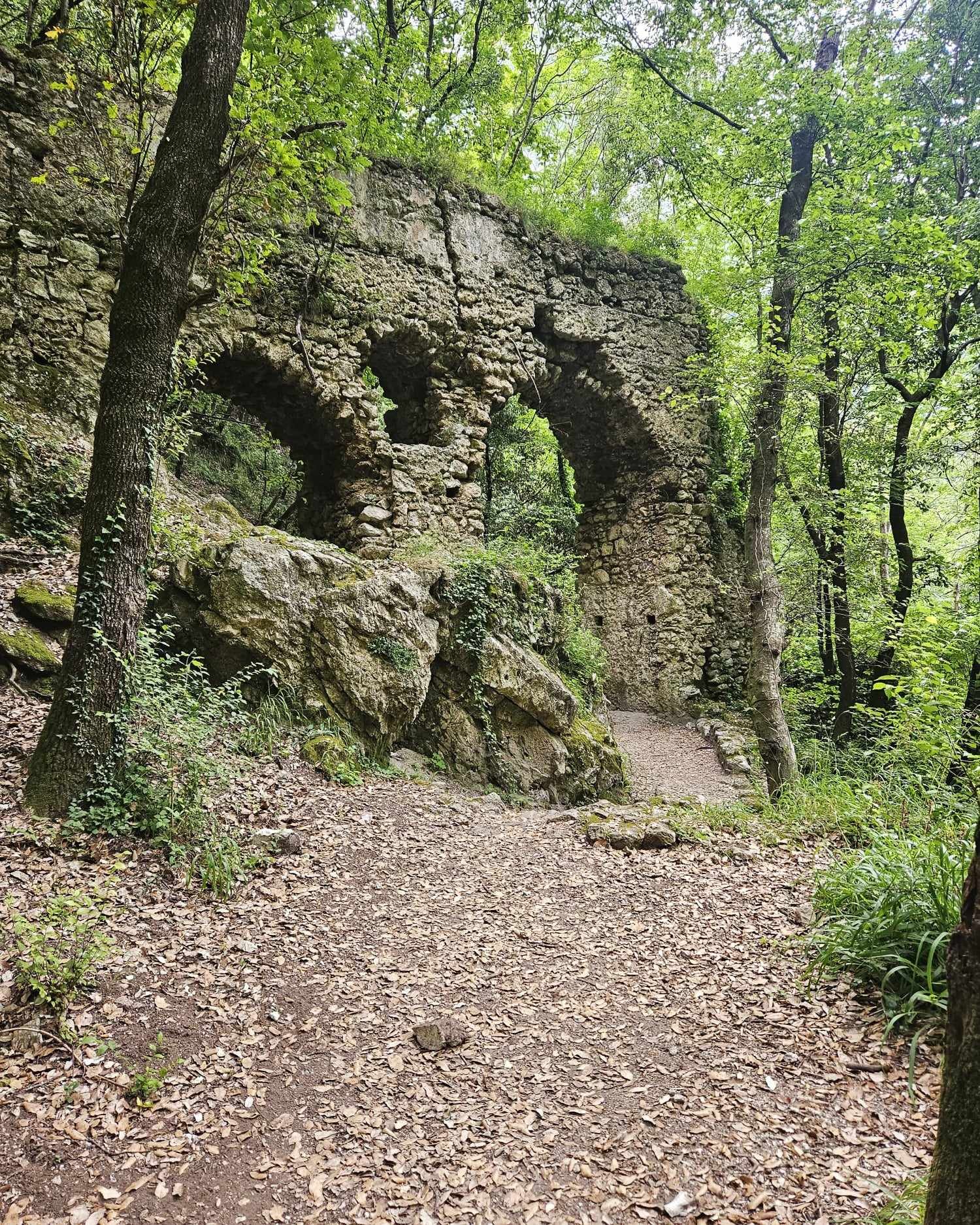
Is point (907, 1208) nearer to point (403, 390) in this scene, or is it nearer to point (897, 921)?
point (897, 921)

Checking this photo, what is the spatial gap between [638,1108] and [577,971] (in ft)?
3.03

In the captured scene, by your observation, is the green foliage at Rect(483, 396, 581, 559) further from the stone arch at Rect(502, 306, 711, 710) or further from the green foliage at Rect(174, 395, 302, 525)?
the green foliage at Rect(174, 395, 302, 525)

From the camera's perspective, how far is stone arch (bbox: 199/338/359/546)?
24.2ft

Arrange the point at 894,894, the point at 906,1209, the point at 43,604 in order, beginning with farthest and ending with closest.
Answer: the point at 43,604
the point at 894,894
the point at 906,1209

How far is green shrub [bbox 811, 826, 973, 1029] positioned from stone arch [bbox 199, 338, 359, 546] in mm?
6606

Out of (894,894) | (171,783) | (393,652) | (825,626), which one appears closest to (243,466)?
(393,652)

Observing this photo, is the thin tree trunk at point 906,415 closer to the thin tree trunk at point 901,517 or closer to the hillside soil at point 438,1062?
the thin tree trunk at point 901,517

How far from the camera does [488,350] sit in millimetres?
9188

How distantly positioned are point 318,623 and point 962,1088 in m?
5.16

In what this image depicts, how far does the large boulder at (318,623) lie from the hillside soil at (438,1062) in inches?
57.3

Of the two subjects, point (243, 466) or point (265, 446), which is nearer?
point (265, 446)

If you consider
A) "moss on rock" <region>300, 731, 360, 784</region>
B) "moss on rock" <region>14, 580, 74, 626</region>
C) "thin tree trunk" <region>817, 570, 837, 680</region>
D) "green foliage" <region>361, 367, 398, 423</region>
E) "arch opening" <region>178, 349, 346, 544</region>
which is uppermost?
"green foliage" <region>361, 367, 398, 423</region>

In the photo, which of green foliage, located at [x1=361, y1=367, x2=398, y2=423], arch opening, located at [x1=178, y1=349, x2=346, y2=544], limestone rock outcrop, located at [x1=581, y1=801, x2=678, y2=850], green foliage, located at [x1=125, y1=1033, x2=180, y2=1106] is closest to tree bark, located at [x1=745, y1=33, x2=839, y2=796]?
limestone rock outcrop, located at [x1=581, y1=801, x2=678, y2=850]

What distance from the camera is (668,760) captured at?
9.02m
